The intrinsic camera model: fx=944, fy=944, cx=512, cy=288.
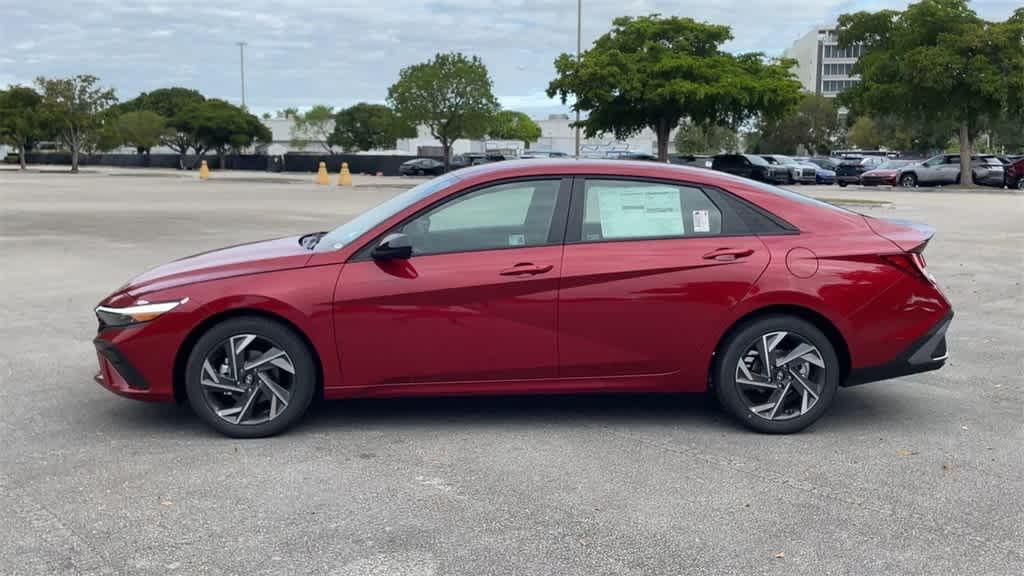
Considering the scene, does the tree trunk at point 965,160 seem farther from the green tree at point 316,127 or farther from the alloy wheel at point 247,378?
the green tree at point 316,127

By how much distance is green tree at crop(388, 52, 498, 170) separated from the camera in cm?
5359

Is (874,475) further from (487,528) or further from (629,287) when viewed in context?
(487,528)

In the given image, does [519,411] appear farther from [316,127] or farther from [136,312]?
[316,127]

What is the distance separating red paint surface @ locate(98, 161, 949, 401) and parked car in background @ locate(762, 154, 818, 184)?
3884 cm

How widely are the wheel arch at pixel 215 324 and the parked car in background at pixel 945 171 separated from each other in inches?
1542

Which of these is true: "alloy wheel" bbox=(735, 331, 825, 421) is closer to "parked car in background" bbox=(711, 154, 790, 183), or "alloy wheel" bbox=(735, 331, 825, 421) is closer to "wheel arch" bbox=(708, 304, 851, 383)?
"wheel arch" bbox=(708, 304, 851, 383)

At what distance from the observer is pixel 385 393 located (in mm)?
5180

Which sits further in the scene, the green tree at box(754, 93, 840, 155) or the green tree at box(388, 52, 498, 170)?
the green tree at box(754, 93, 840, 155)

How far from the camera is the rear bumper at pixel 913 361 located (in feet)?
17.3

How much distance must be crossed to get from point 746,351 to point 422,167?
53534 mm

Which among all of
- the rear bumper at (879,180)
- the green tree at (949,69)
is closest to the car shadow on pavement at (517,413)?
the green tree at (949,69)

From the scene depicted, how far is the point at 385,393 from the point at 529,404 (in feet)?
3.62

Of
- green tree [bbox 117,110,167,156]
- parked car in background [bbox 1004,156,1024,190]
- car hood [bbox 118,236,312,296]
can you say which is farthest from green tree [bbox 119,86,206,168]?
car hood [bbox 118,236,312,296]

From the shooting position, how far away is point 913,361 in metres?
5.29
